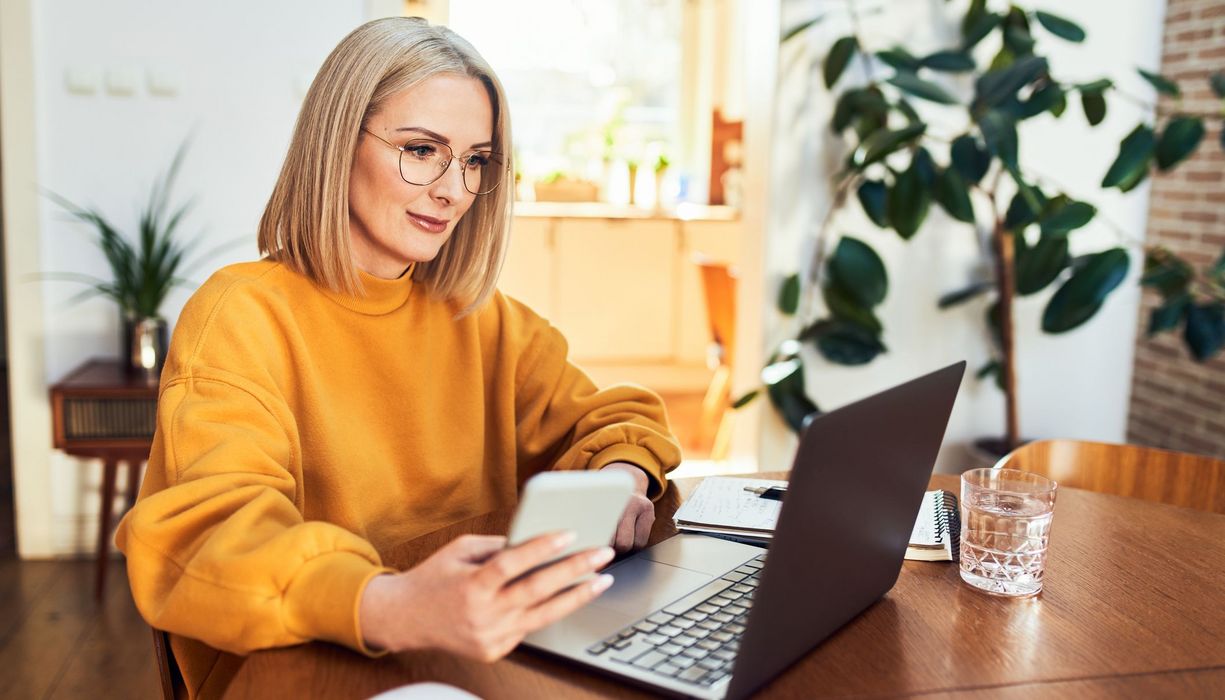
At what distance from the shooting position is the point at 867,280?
3336 mm

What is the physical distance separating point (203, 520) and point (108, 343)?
Result: 2.57 meters

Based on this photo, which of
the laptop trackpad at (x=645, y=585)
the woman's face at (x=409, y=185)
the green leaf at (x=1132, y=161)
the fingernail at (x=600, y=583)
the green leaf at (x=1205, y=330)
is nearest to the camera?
the fingernail at (x=600, y=583)

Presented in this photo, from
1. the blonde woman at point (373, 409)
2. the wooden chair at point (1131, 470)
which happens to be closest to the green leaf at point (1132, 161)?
the wooden chair at point (1131, 470)

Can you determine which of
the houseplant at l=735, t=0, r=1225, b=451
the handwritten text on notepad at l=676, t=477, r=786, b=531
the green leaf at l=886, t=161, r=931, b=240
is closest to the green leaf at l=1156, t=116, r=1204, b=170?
the houseplant at l=735, t=0, r=1225, b=451

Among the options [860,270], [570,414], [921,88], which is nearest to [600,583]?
[570,414]

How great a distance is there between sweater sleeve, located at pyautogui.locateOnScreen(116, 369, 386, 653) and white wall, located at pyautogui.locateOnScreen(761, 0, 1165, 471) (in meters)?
2.56

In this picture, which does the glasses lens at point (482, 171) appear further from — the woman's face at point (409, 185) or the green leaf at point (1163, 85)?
the green leaf at point (1163, 85)

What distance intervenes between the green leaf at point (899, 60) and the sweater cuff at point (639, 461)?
2.06 metres

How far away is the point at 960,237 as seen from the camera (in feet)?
11.7

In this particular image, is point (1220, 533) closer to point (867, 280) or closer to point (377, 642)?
point (377, 642)

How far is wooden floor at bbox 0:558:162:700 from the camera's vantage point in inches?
100

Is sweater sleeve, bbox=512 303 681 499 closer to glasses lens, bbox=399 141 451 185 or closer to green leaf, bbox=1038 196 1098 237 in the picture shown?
glasses lens, bbox=399 141 451 185

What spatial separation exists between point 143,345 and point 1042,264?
2.57 m

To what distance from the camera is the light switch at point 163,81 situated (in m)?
3.21
